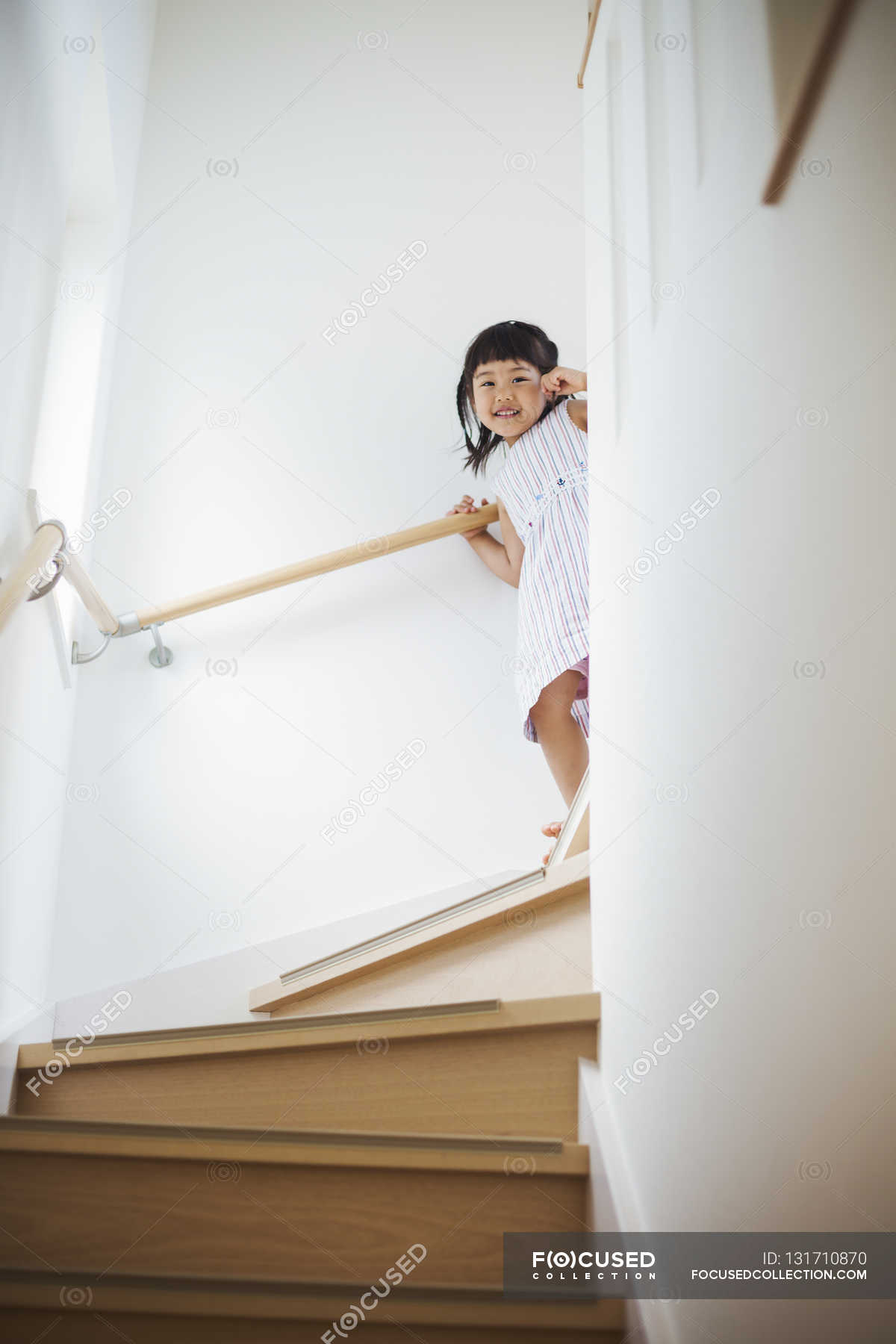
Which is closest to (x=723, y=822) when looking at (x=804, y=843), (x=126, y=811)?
(x=804, y=843)

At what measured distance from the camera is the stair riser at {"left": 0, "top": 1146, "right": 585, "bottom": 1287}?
1046 mm

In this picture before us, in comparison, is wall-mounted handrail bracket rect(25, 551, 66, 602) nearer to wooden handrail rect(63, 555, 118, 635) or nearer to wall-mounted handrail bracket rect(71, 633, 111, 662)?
wooden handrail rect(63, 555, 118, 635)

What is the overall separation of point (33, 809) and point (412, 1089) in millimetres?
938

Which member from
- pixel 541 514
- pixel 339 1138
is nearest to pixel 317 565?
pixel 541 514

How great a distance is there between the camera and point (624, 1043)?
105 cm

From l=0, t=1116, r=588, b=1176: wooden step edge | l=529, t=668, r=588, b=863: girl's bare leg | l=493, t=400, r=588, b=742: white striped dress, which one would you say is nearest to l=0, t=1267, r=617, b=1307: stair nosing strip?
l=0, t=1116, r=588, b=1176: wooden step edge

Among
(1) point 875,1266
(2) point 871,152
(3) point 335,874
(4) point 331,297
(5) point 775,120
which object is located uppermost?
(4) point 331,297

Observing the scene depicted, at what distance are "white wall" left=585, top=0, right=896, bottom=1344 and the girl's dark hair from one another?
100 cm

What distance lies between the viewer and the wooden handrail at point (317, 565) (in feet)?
7.06

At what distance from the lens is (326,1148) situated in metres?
1.07

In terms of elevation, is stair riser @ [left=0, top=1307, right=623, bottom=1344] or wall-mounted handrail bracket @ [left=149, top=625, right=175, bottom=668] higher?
wall-mounted handrail bracket @ [left=149, top=625, right=175, bottom=668]

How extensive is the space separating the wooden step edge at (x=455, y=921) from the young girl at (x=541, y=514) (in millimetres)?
506

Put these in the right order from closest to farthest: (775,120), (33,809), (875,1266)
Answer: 1. (875,1266)
2. (775,120)
3. (33,809)

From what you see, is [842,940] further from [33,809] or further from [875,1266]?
[33,809]
